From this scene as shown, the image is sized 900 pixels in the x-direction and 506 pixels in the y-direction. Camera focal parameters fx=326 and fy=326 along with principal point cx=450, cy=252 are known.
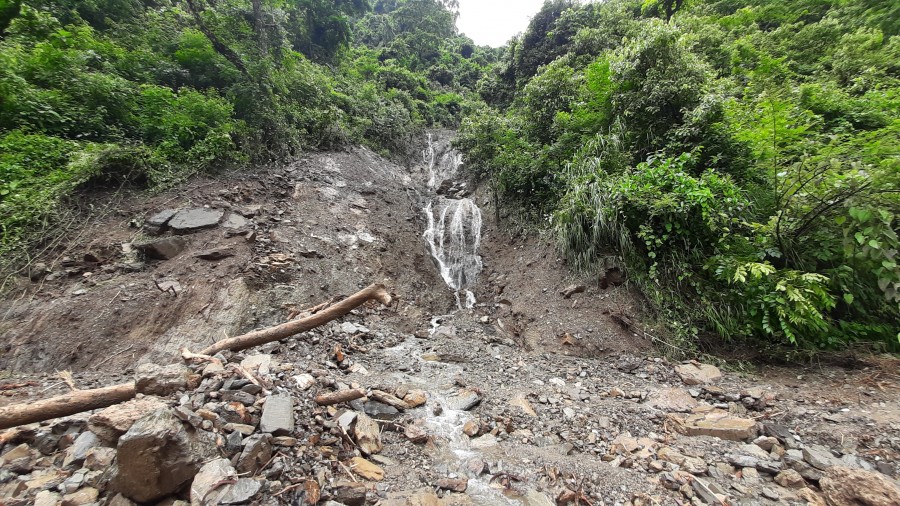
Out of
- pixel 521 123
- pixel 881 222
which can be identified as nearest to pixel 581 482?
pixel 881 222

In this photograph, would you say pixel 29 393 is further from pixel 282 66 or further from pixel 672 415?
pixel 282 66

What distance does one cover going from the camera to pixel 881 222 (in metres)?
3.62

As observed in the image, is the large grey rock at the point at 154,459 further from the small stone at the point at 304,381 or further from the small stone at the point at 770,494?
the small stone at the point at 770,494

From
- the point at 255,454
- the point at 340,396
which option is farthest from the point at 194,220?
the point at 255,454

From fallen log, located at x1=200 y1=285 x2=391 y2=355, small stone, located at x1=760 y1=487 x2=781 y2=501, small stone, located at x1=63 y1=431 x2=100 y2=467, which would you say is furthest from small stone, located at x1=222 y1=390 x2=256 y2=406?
small stone, located at x1=760 y1=487 x2=781 y2=501

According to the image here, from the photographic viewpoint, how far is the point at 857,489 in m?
2.20

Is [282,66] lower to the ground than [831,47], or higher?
lower

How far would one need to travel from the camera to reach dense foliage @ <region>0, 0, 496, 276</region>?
233 inches

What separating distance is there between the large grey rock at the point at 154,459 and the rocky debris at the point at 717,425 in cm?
434

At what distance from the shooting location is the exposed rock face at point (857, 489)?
2068 millimetres

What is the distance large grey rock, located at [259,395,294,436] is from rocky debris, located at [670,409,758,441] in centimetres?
386

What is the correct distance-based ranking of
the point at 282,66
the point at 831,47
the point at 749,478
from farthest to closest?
1. the point at 282,66
2. the point at 831,47
3. the point at 749,478

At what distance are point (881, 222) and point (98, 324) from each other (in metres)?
10.3

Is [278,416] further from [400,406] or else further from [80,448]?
[400,406]
